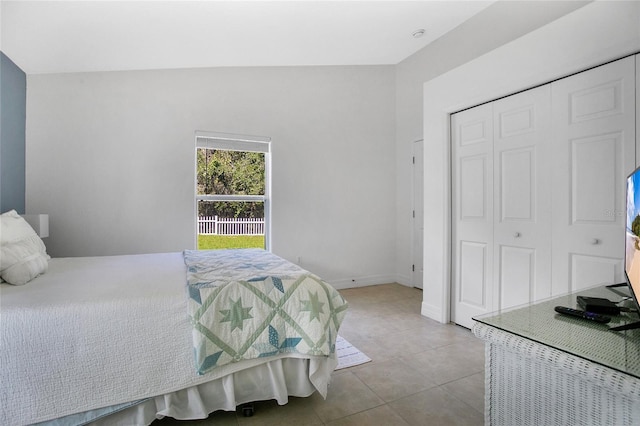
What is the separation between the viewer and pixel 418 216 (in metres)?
4.36

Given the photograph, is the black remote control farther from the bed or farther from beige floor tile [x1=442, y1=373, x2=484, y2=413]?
the bed

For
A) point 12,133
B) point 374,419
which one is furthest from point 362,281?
point 12,133

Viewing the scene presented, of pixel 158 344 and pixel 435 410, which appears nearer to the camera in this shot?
pixel 158 344

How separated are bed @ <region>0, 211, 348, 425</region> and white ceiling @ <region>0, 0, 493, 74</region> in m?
1.72

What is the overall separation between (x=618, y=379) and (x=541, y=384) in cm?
27

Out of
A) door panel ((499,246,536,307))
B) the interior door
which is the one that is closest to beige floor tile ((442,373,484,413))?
door panel ((499,246,536,307))

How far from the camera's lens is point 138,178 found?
346cm

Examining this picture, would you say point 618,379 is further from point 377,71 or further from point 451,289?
point 377,71

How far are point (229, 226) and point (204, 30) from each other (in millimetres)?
2129

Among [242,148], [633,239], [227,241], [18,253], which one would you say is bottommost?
[227,241]

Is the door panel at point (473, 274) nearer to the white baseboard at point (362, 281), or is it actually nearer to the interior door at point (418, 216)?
the interior door at point (418, 216)

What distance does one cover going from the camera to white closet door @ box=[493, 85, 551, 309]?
2.32 meters

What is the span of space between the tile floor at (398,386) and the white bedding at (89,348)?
12.1 inches

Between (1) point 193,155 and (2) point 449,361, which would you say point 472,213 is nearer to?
(2) point 449,361
